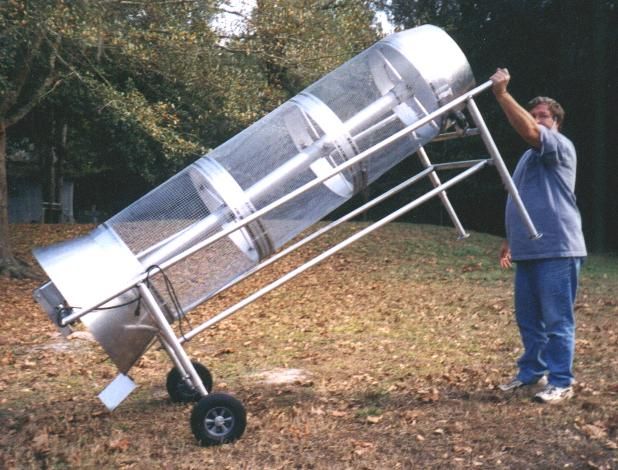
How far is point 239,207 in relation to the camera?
17.0 feet

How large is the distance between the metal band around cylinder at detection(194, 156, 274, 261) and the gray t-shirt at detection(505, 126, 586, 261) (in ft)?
5.52

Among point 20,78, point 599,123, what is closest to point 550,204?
point 20,78

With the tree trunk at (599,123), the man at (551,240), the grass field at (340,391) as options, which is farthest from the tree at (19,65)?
the tree trunk at (599,123)

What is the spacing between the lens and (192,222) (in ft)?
17.2

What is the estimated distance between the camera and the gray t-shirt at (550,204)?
5469 millimetres

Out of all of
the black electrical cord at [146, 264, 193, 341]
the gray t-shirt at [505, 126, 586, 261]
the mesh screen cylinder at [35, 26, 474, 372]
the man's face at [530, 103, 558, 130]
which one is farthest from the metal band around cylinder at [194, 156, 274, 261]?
the man's face at [530, 103, 558, 130]

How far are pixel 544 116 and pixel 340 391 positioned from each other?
2480 mm

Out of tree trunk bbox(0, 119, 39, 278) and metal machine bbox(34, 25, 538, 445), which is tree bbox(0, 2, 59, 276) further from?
metal machine bbox(34, 25, 538, 445)

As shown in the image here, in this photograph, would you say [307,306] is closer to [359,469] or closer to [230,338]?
[230,338]

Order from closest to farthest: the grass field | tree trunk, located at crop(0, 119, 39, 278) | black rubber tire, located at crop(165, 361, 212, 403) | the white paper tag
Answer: the grass field, the white paper tag, black rubber tire, located at crop(165, 361, 212, 403), tree trunk, located at crop(0, 119, 39, 278)

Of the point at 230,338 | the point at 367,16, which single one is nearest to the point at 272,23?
the point at 367,16

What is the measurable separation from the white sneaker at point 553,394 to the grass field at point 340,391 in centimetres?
7

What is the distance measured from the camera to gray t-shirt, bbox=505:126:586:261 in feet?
17.9

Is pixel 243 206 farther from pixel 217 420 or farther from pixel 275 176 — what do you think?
pixel 217 420
